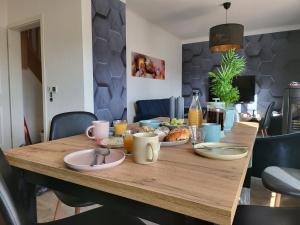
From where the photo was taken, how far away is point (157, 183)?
61 cm

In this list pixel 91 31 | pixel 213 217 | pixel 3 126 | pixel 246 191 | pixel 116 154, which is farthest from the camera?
pixel 3 126

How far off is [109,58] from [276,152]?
255 cm

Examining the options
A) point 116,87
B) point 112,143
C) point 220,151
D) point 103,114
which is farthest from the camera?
point 116,87

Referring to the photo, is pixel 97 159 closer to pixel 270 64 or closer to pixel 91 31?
pixel 91 31

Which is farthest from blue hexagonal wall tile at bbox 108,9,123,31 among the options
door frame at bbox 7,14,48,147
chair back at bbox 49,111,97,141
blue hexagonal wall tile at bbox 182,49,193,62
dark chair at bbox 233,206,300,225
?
blue hexagonal wall tile at bbox 182,49,193,62

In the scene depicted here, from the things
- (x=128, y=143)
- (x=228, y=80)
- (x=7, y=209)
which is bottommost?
(x=7, y=209)

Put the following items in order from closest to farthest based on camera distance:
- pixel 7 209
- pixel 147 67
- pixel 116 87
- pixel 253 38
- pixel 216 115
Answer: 1. pixel 7 209
2. pixel 216 115
3. pixel 116 87
4. pixel 147 67
5. pixel 253 38

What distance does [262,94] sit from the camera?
5582mm

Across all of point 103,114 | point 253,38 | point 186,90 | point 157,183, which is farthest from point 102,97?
point 253,38

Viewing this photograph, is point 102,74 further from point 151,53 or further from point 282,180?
point 282,180

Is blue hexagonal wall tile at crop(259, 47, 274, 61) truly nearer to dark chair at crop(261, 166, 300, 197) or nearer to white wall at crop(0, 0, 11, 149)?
dark chair at crop(261, 166, 300, 197)

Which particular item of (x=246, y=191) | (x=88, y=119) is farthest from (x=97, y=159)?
(x=246, y=191)

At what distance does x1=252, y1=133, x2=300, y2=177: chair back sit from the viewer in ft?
5.23

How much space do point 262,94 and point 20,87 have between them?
5.15 meters
